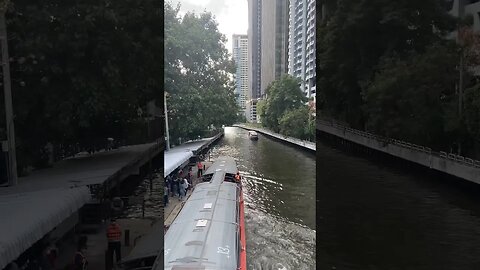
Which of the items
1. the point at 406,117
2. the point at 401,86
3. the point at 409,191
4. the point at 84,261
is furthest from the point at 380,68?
the point at 84,261

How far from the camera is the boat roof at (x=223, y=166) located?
288cm

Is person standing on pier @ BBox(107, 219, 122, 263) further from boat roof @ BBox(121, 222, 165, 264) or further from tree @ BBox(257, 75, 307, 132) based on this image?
tree @ BBox(257, 75, 307, 132)

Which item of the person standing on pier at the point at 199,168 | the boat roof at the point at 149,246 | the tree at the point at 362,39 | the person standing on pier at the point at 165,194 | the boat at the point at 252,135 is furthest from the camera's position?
the tree at the point at 362,39

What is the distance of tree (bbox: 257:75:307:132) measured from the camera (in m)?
2.73

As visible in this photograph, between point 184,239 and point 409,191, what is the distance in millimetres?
2896

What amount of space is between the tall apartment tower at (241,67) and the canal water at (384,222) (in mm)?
896

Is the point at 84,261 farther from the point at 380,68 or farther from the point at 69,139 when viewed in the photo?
the point at 380,68

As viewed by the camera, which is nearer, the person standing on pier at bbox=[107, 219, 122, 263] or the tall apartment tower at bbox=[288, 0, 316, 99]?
the person standing on pier at bbox=[107, 219, 122, 263]

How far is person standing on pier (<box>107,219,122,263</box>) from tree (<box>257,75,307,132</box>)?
1.25 metres

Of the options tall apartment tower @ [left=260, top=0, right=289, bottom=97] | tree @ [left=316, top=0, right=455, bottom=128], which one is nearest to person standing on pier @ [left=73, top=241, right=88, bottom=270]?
tall apartment tower @ [left=260, top=0, right=289, bottom=97]

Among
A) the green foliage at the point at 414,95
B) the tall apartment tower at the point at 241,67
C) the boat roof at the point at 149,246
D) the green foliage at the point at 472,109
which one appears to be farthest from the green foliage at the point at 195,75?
the green foliage at the point at 472,109

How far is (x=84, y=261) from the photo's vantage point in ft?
6.94

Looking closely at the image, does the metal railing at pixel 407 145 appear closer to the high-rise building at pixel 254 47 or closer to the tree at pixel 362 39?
→ the tree at pixel 362 39

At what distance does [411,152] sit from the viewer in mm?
4348
